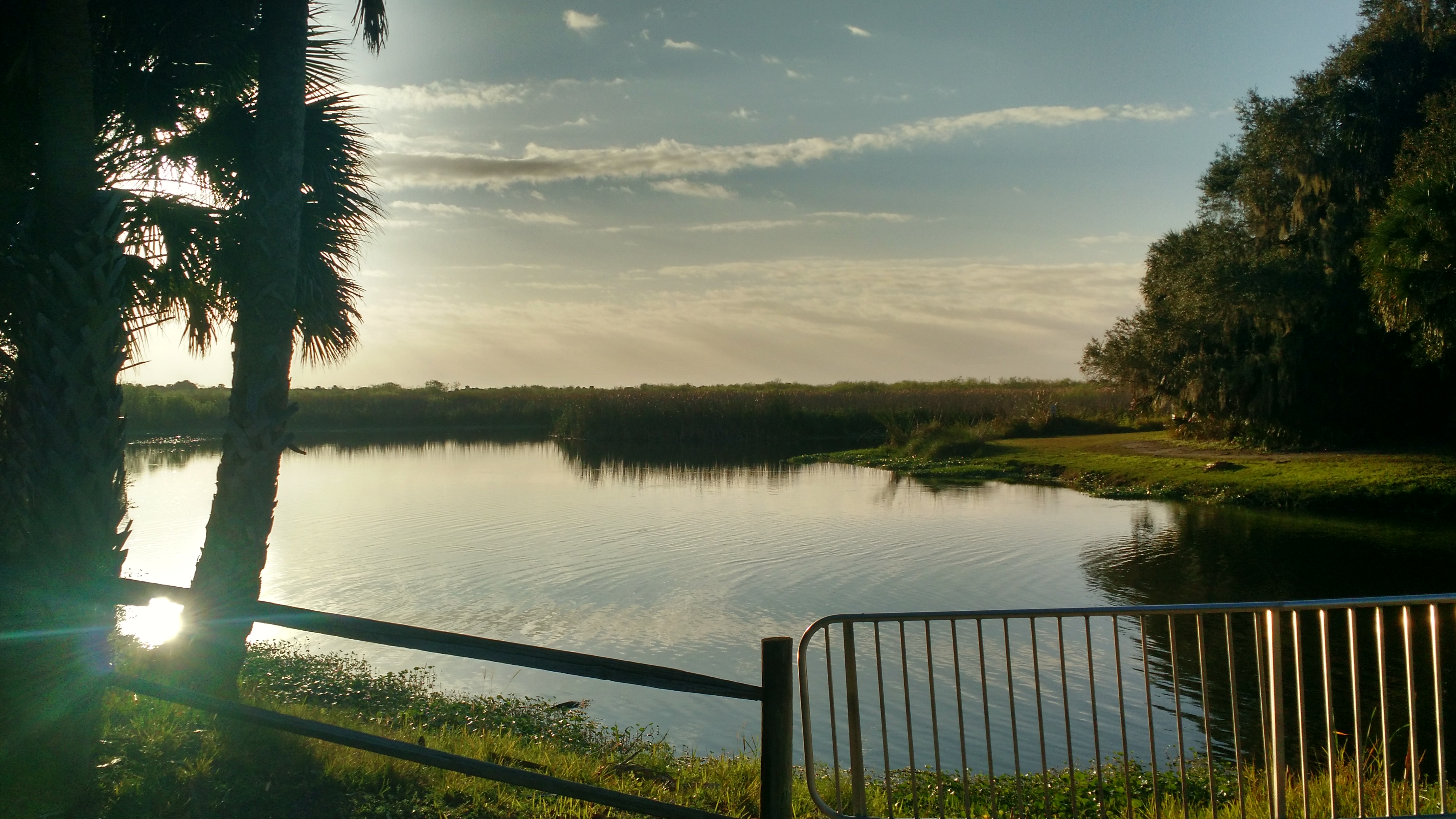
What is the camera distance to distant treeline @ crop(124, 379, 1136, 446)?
4569 centimetres

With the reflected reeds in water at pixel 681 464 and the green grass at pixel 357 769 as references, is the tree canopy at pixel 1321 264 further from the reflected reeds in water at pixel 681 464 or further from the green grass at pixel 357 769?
the green grass at pixel 357 769

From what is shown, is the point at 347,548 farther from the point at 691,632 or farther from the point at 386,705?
the point at 386,705

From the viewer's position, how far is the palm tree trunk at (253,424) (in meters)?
6.64

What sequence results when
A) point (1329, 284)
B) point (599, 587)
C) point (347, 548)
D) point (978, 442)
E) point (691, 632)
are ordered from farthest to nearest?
point (978, 442) → point (1329, 284) → point (347, 548) → point (599, 587) → point (691, 632)

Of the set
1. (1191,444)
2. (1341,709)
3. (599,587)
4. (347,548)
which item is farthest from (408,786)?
(1191,444)

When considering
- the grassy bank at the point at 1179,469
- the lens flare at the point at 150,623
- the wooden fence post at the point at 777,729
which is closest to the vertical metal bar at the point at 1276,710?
the wooden fence post at the point at 777,729

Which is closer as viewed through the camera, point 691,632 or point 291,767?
point 291,767

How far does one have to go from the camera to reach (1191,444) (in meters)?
31.9

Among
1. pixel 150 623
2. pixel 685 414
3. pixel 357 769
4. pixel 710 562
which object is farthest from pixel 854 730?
pixel 685 414

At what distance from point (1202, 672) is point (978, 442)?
112ft

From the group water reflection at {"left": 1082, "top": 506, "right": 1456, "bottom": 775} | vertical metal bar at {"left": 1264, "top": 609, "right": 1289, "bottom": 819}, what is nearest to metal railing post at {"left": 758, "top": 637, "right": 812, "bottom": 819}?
water reflection at {"left": 1082, "top": 506, "right": 1456, "bottom": 775}

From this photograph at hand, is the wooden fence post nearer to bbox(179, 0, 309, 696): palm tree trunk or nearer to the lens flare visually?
bbox(179, 0, 309, 696): palm tree trunk

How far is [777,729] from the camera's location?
389cm

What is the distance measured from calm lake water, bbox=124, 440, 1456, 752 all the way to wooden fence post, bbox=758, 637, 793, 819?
484 centimetres
